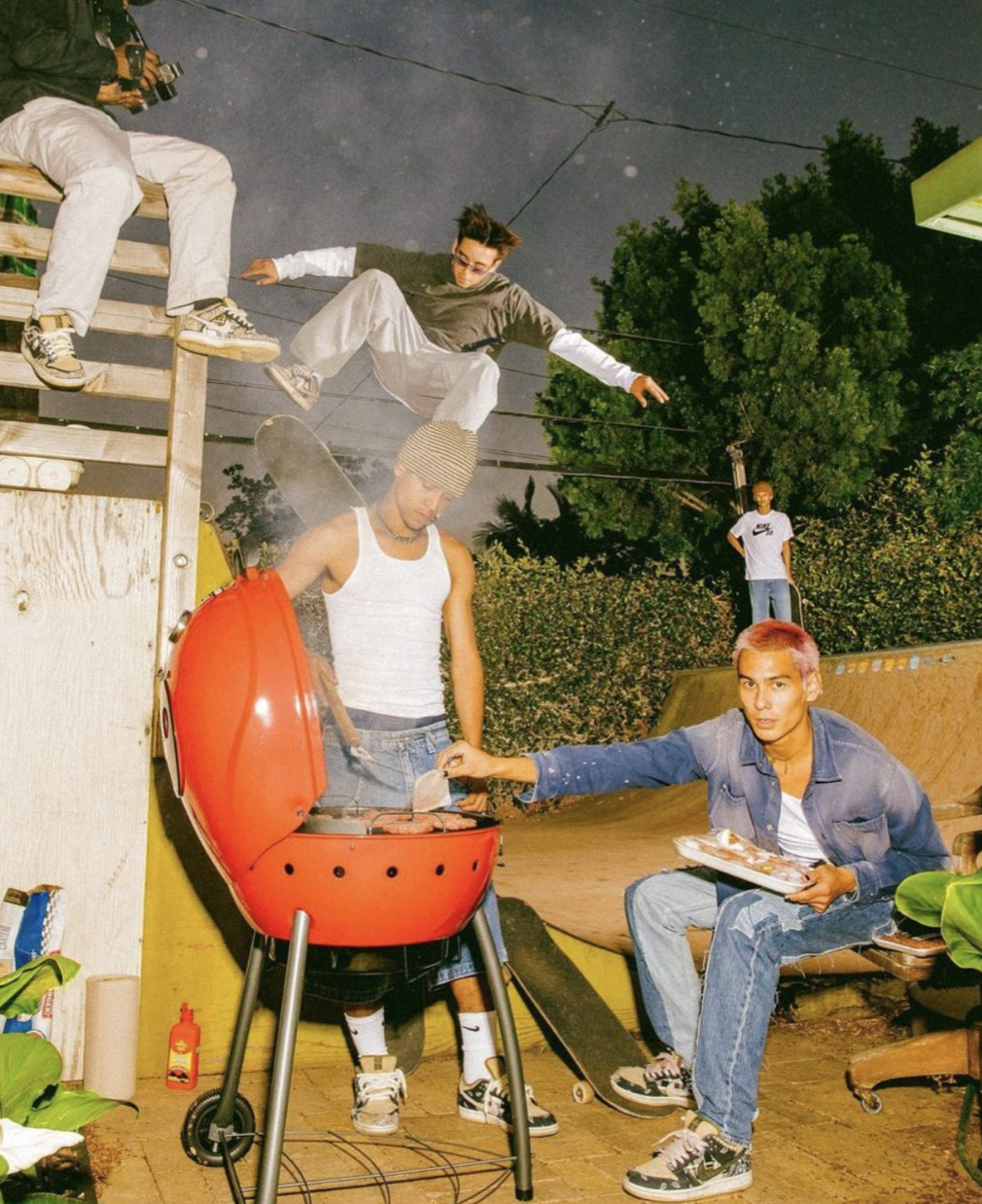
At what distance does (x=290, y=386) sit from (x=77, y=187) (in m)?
2.35

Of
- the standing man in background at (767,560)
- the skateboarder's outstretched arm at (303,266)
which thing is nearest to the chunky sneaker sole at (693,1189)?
the skateboarder's outstretched arm at (303,266)

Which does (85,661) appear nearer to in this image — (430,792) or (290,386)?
(430,792)

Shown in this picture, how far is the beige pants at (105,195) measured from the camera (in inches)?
98.0

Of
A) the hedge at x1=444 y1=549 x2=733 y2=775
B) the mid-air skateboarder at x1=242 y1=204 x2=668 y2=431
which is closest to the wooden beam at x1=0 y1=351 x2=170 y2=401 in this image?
the mid-air skateboarder at x1=242 y1=204 x2=668 y2=431

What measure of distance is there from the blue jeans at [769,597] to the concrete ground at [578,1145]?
5.85m

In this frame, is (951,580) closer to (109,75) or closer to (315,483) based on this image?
(315,483)

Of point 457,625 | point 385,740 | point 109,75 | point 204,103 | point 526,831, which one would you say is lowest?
point 526,831

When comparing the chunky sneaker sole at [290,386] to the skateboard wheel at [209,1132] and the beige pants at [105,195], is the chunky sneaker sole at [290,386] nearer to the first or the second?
the beige pants at [105,195]

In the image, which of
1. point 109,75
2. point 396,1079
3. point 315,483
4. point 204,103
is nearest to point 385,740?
point 396,1079

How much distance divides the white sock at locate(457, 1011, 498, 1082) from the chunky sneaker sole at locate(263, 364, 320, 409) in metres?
3.39

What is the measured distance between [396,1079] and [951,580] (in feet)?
20.4

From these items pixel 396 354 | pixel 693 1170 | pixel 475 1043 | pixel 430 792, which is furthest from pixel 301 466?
pixel 693 1170

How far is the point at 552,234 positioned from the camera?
8023 millimetres

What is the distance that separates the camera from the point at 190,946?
243 cm
